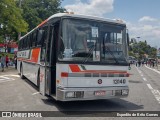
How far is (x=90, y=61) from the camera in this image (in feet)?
31.9

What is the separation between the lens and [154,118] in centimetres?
870

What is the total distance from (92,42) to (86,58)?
2.02 ft

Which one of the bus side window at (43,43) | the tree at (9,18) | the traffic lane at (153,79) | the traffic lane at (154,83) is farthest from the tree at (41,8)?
the bus side window at (43,43)

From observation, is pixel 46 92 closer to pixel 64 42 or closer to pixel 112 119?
pixel 64 42

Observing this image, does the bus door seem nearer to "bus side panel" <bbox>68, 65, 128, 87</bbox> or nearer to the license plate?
"bus side panel" <bbox>68, 65, 128, 87</bbox>

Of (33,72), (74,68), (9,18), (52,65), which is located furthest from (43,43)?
(9,18)

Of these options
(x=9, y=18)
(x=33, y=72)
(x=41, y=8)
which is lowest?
(x=33, y=72)

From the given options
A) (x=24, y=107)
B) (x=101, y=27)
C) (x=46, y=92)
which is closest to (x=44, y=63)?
(x=46, y=92)

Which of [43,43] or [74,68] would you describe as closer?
[74,68]

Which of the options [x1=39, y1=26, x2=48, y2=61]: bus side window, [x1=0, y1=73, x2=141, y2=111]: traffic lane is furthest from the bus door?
[x1=39, y1=26, x2=48, y2=61]: bus side window

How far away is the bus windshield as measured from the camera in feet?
31.3

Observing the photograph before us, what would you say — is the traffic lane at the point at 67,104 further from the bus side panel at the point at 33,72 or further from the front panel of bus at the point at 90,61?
the bus side panel at the point at 33,72

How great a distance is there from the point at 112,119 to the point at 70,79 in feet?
6.45

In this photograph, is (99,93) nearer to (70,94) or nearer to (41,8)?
(70,94)
